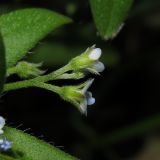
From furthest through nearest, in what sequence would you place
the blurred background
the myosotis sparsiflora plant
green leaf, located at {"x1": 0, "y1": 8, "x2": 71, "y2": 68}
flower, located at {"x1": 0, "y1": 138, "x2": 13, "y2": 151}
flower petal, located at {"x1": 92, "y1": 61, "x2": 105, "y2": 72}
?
the blurred background → green leaf, located at {"x1": 0, "y1": 8, "x2": 71, "y2": 68} → flower petal, located at {"x1": 92, "y1": 61, "x2": 105, "y2": 72} → the myosotis sparsiflora plant → flower, located at {"x1": 0, "y1": 138, "x2": 13, "y2": 151}

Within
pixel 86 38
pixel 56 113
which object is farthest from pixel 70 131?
pixel 86 38

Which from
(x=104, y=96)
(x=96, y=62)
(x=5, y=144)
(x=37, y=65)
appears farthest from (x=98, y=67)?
(x=104, y=96)

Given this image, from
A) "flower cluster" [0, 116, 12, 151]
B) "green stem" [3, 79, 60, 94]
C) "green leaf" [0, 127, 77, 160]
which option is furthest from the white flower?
"flower cluster" [0, 116, 12, 151]

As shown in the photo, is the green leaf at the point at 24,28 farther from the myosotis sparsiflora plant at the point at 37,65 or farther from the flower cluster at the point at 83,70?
the flower cluster at the point at 83,70

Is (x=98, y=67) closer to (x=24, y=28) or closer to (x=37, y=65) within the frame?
(x=37, y=65)

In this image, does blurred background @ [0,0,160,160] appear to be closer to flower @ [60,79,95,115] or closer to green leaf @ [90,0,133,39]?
green leaf @ [90,0,133,39]
